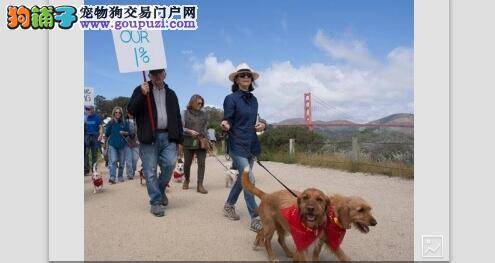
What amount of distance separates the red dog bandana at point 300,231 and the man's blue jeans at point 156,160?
2.98 m

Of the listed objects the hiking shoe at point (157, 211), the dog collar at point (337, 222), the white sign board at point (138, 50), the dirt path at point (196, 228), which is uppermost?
the white sign board at point (138, 50)

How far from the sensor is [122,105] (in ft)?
34.3

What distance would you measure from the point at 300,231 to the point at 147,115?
3.37m

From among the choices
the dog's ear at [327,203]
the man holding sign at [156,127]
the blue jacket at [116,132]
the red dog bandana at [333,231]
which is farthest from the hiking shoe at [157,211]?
the blue jacket at [116,132]

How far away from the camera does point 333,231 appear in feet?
13.8

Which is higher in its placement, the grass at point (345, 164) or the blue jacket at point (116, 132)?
the blue jacket at point (116, 132)

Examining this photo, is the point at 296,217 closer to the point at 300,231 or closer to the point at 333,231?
the point at 300,231

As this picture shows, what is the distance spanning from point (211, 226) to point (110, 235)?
1.32 meters

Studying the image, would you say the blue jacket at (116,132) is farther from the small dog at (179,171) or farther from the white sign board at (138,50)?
the white sign board at (138,50)

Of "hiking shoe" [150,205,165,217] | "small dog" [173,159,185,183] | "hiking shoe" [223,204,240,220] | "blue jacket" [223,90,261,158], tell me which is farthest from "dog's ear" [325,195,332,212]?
"small dog" [173,159,185,183]

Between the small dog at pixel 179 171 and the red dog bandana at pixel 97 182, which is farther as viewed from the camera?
the small dog at pixel 179 171

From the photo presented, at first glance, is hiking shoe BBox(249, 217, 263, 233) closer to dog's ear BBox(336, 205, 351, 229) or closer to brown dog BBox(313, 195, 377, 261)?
brown dog BBox(313, 195, 377, 261)

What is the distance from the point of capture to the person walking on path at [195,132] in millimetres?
8625
